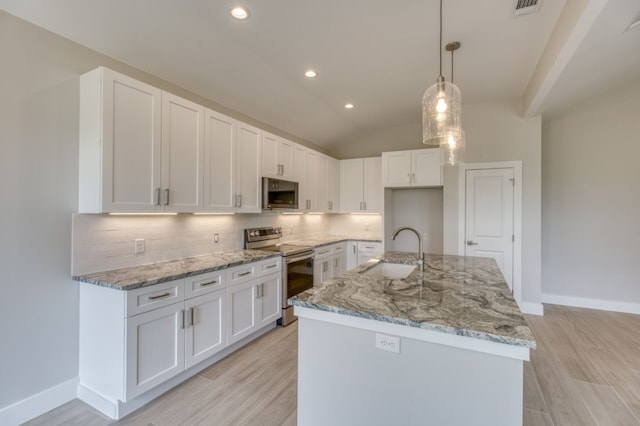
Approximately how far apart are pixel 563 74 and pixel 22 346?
496cm

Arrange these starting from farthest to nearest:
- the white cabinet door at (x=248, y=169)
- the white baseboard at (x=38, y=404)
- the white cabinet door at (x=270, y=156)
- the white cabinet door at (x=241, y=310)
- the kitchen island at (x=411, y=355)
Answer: the white cabinet door at (x=270, y=156) < the white cabinet door at (x=248, y=169) < the white cabinet door at (x=241, y=310) < the white baseboard at (x=38, y=404) < the kitchen island at (x=411, y=355)

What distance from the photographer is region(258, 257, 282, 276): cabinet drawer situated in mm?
3168

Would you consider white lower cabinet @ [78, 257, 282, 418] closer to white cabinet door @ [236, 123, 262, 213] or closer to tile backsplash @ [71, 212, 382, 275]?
tile backsplash @ [71, 212, 382, 275]

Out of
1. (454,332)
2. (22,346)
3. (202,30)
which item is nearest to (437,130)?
(454,332)

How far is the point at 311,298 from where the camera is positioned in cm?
156

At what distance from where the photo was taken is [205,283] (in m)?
2.51

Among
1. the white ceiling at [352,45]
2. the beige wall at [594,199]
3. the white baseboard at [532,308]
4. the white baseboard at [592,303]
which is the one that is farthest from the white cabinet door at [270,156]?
the white baseboard at [592,303]

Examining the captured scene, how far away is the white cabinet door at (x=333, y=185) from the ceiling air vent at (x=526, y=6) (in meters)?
3.31

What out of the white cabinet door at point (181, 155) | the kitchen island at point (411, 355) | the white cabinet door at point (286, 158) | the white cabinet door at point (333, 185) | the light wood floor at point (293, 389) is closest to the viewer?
the kitchen island at point (411, 355)

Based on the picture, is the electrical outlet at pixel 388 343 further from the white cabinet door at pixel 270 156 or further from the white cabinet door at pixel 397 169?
the white cabinet door at pixel 397 169

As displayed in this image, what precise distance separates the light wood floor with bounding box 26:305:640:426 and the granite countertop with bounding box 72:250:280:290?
91cm

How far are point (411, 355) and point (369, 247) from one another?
12.3ft

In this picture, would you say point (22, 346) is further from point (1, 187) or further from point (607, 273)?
point (607, 273)

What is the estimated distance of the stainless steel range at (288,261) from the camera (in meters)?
3.53
